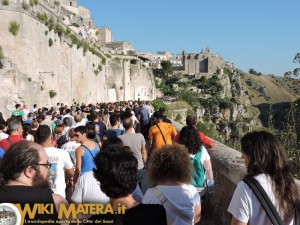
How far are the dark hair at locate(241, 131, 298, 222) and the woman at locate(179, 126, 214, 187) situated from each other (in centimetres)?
178

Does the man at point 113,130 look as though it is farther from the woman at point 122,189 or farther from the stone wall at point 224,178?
the woman at point 122,189

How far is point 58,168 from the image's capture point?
4.83 meters

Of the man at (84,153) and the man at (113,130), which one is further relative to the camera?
the man at (113,130)

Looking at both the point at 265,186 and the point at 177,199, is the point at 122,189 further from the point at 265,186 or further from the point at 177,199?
the point at 265,186

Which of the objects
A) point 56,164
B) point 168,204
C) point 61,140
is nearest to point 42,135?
point 56,164

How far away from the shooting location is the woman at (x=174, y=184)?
10.1 ft

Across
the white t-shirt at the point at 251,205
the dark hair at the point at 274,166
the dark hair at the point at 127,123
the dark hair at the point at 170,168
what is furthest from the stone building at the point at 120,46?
the white t-shirt at the point at 251,205

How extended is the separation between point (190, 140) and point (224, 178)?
2.52ft

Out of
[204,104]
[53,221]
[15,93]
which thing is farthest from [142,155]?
[204,104]

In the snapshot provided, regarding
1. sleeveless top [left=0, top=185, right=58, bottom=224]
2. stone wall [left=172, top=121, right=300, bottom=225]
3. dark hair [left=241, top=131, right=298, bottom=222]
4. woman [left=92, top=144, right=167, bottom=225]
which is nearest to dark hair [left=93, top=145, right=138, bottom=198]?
woman [left=92, top=144, right=167, bottom=225]

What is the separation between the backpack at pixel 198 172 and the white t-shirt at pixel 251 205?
5.99ft

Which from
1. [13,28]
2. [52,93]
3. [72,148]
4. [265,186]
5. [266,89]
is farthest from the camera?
[266,89]

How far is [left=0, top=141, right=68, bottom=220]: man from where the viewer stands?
8.74 ft

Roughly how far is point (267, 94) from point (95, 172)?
139 metres
